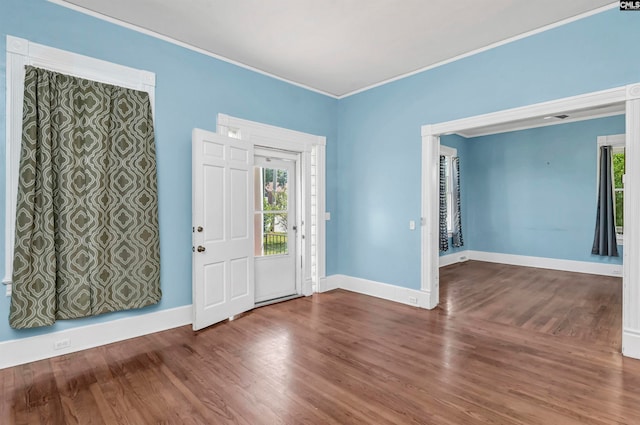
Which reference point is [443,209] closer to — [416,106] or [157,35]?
[416,106]

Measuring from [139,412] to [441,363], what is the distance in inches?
Result: 91.8

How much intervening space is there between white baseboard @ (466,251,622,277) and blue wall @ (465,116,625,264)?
10cm

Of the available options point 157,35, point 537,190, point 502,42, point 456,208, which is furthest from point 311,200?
point 537,190

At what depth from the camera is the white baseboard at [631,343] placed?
2.90m

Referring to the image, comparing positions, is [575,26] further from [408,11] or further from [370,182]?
[370,182]

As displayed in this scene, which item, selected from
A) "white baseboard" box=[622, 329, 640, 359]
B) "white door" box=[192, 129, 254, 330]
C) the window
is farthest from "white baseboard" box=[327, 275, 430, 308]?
the window

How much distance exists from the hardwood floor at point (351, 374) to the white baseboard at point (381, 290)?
11.4 inches

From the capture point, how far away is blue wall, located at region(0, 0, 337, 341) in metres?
2.84

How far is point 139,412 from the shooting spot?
2170 mm

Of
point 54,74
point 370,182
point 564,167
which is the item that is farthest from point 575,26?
point 54,74

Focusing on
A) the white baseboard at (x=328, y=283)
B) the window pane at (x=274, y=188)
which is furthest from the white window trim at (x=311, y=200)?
the window pane at (x=274, y=188)

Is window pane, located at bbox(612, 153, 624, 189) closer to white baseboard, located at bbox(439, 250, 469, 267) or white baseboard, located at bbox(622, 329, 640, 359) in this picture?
white baseboard, located at bbox(439, 250, 469, 267)

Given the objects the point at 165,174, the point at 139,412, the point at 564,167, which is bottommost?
the point at 139,412

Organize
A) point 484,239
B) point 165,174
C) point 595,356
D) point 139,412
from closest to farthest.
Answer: point 139,412
point 595,356
point 165,174
point 484,239
